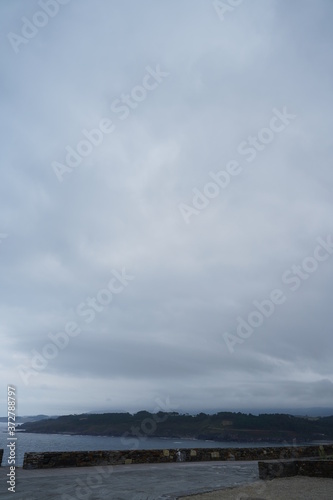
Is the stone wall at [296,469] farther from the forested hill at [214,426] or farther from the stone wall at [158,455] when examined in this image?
the forested hill at [214,426]

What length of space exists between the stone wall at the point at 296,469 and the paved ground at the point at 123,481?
50 centimetres

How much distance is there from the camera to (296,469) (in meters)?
11.3

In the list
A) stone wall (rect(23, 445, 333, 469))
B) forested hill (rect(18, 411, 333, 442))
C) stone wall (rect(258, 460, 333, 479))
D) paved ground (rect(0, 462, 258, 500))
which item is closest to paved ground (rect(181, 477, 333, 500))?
stone wall (rect(258, 460, 333, 479))

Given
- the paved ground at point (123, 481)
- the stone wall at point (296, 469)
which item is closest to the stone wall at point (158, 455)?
the paved ground at point (123, 481)

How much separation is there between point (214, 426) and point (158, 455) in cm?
10064

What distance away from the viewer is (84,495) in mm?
7969

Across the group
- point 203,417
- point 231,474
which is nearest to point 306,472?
point 231,474

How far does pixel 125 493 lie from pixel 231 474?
512cm

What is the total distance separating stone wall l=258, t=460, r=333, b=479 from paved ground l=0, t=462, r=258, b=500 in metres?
0.50

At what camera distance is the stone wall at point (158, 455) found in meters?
13.0

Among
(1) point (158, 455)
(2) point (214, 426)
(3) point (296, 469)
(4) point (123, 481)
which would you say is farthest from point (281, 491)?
(2) point (214, 426)

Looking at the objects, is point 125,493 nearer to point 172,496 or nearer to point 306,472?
point 172,496

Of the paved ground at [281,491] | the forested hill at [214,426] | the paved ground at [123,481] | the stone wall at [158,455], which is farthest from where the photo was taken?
the forested hill at [214,426]

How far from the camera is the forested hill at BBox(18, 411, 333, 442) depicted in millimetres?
83000
